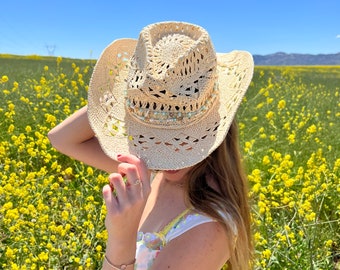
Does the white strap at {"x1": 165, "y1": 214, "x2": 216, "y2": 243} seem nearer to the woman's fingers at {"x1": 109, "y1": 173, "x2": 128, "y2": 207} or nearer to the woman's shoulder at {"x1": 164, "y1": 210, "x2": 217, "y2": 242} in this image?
the woman's shoulder at {"x1": 164, "y1": 210, "x2": 217, "y2": 242}

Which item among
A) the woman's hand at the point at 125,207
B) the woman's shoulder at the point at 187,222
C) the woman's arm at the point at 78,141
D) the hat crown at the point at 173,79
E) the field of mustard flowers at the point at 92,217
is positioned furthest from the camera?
the field of mustard flowers at the point at 92,217

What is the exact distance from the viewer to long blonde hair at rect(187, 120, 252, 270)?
54.0 inches

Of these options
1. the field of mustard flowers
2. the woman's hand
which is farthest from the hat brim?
the field of mustard flowers

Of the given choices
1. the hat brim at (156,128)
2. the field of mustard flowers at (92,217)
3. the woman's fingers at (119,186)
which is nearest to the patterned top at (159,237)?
the hat brim at (156,128)

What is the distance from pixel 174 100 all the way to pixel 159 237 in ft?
1.34

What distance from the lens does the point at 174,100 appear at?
1243 mm

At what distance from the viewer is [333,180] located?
12.3 ft

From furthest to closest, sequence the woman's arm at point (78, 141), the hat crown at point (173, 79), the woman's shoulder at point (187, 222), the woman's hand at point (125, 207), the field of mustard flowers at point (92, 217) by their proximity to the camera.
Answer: the field of mustard flowers at point (92, 217), the woman's arm at point (78, 141), the woman's shoulder at point (187, 222), the hat crown at point (173, 79), the woman's hand at point (125, 207)

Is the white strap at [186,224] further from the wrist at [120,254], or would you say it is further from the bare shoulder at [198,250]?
the wrist at [120,254]

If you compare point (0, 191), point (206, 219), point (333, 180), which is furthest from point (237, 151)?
point (333, 180)

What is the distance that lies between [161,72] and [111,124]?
0.24 metres

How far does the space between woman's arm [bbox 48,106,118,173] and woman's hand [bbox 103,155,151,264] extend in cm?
51

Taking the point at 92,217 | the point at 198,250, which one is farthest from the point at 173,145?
the point at 92,217

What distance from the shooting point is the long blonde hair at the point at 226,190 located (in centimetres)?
137
